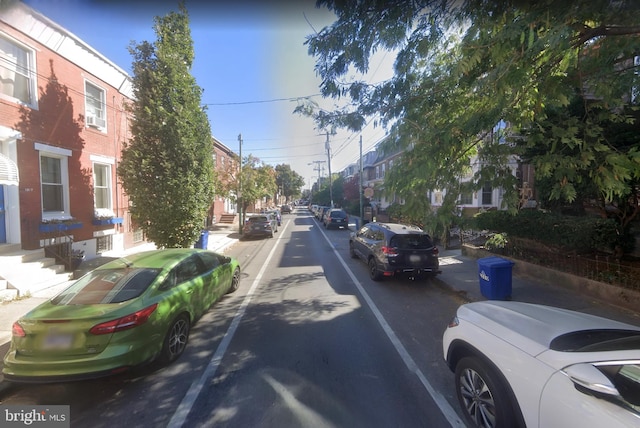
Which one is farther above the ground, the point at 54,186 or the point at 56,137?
the point at 56,137

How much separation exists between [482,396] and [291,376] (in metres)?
2.11

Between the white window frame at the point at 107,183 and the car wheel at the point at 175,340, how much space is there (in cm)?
828

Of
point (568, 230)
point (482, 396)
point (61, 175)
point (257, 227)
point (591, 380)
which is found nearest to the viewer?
point (591, 380)

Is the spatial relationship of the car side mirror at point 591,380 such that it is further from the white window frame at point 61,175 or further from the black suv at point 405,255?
the white window frame at point 61,175

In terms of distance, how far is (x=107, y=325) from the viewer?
10.8 ft

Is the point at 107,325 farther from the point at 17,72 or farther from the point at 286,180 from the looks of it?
the point at 286,180

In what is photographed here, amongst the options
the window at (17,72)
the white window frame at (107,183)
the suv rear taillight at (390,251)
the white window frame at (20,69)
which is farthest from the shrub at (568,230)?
the white window frame at (107,183)

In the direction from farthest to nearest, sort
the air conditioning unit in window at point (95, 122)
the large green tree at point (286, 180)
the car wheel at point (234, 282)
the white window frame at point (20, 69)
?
the large green tree at point (286, 180), the air conditioning unit in window at point (95, 122), the white window frame at point (20, 69), the car wheel at point (234, 282)

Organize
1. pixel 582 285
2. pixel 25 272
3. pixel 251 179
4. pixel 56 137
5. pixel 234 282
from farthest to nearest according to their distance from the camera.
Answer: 1. pixel 251 179
2. pixel 56 137
3. pixel 234 282
4. pixel 25 272
5. pixel 582 285

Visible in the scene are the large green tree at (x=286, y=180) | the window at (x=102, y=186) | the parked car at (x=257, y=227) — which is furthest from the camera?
the large green tree at (x=286, y=180)

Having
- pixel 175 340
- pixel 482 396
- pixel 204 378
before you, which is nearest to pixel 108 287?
pixel 175 340

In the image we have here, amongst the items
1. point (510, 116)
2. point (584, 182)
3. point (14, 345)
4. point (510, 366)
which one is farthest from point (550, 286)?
point (14, 345)

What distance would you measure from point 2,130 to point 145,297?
692 centimetres

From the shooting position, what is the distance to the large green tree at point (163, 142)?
8688 millimetres
